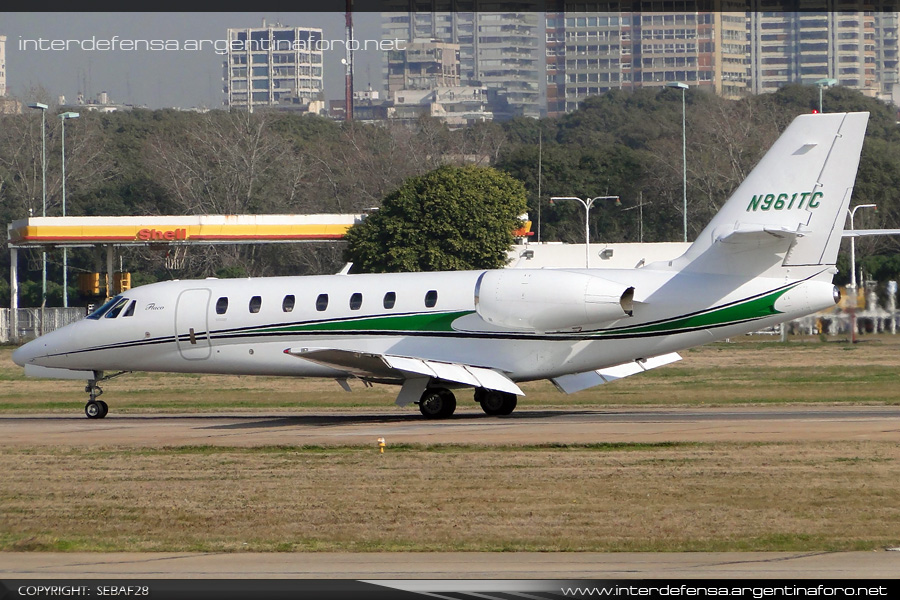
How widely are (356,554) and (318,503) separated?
3.48m

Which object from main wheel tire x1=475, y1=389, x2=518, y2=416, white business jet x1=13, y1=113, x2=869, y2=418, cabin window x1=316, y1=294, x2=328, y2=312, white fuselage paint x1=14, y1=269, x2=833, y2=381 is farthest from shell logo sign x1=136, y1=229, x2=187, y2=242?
main wheel tire x1=475, y1=389, x2=518, y2=416

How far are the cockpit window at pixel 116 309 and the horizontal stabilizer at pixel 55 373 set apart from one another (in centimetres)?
140

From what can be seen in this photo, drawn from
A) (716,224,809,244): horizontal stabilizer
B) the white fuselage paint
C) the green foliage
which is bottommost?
the white fuselage paint

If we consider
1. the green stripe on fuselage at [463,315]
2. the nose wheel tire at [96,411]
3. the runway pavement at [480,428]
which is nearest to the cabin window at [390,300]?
the green stripe on fuselage at [463,315]

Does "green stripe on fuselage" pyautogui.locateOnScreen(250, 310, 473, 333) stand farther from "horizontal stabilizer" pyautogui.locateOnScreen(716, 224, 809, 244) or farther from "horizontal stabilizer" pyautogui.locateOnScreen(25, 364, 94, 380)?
"horizontal stabilizer" pyautogui.locateOnScreen(25, 364, 94, 380)

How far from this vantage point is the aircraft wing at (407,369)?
2589 centimetres

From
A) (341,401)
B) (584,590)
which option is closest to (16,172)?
(341,401)

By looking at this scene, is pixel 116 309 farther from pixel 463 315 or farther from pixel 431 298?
pixel 463 315

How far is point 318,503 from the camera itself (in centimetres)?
1620

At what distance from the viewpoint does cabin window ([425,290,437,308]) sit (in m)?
27.0

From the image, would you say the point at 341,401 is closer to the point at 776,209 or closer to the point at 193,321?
the point at 193,321

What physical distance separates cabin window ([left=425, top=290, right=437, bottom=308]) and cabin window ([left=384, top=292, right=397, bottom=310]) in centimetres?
67

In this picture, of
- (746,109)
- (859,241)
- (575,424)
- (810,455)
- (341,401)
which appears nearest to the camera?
(810,455)

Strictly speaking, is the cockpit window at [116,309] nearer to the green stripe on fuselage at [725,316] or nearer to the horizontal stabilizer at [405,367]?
the horizontal stabilizer at [405,367]
